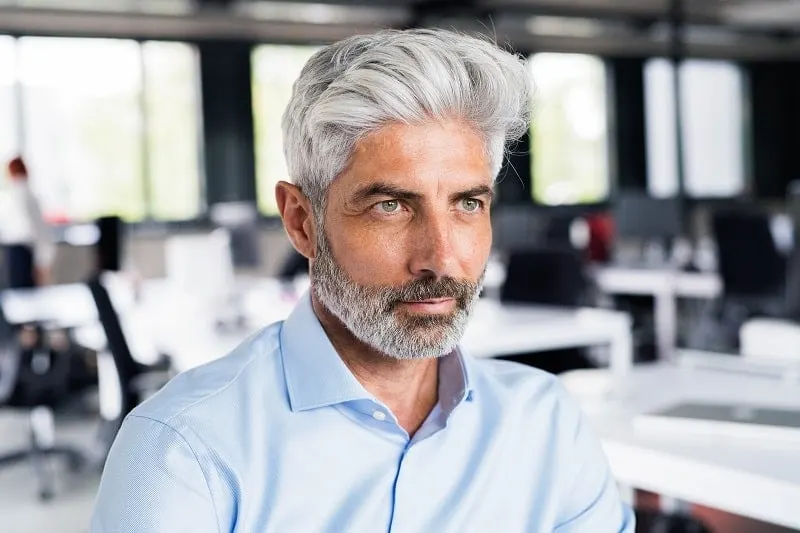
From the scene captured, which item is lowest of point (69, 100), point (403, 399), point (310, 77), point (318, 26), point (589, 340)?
point (589, 340)

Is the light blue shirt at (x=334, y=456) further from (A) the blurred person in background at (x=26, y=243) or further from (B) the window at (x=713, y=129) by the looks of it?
(B) the window at (x=713, y=129)

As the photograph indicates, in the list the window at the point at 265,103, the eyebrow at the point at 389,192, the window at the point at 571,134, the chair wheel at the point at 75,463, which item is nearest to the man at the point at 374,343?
the eyebrow at the point at 389,192

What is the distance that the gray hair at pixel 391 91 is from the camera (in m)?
1.28

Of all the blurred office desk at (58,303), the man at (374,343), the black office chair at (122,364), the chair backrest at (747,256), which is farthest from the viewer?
the chair backrest at (747,256)

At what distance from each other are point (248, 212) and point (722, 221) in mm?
3432

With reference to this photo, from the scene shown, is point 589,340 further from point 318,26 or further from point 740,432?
point 318,26

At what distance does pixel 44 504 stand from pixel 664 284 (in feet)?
13.0

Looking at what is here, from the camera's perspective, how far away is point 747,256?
6430mm

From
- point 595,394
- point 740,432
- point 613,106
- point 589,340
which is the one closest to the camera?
point 740,432

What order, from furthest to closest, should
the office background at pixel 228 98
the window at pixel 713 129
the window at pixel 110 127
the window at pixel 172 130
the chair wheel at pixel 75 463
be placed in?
1. the window at pixel 713 129
2. the window at pixel 172 130
3. the window at pixel 110 127
4. the office background at pixel 228 98
5. the chair wheel at pixel 75 463

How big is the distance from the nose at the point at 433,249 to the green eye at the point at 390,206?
0.12 feet

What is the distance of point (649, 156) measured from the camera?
42.7 ft

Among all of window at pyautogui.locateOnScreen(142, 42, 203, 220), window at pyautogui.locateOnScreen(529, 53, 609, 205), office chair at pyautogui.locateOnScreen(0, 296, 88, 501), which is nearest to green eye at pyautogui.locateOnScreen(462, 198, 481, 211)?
office chair at pyautogui.locateOnScreen(0, 296, 88, 501)

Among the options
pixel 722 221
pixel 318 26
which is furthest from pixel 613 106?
pixel 722 221
